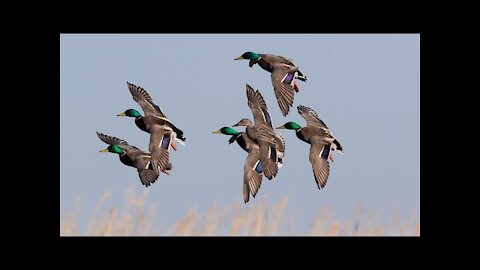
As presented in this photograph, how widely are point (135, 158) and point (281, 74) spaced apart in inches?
73.4

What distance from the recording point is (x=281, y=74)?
10.1 m

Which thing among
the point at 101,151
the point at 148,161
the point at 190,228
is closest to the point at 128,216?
the point at 190,228

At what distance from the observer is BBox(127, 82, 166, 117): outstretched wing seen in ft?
33.1

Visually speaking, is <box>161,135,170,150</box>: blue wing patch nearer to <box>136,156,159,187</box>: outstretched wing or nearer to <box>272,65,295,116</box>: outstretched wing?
<box>136,156,159,187</box>: outstretched wing

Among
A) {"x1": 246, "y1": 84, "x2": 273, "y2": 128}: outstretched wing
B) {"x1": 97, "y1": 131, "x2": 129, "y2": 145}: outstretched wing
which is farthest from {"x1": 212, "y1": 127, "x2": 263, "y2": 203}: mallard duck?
{"x1": 97, "y1": 131, "x2": 129, "y2": 145}: outstretched wing

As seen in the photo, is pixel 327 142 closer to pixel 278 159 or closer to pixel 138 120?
pixel 278 159

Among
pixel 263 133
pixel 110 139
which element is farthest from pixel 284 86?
pixel 110 139

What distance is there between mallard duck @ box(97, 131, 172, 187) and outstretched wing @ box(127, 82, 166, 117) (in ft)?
1.47

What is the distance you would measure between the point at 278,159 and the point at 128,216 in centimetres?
212

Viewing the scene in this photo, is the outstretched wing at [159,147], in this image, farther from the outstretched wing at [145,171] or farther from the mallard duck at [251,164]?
the mallard duck at [251,164]

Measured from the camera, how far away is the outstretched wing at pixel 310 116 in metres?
10.3

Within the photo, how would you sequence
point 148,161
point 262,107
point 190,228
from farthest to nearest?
point 262,107 < point 148,161 < point 190,228

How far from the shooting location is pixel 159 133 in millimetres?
9664

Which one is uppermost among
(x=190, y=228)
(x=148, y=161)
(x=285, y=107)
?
(x=285, y=107)
